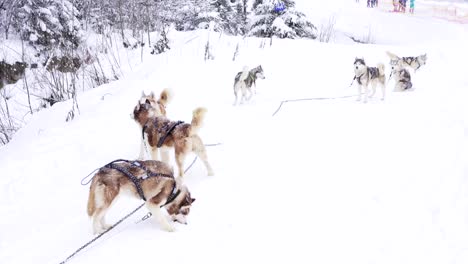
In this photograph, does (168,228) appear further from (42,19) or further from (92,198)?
(42,19)

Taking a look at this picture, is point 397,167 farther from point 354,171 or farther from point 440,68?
point 440,68

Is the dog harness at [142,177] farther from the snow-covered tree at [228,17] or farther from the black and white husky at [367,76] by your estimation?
the snow-covered tree at [228,17]

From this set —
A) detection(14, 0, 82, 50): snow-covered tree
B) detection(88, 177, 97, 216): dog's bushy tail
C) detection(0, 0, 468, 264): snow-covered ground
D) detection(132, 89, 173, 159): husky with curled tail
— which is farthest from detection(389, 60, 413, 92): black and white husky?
detection(14, 0, 82, 50): snow-covered tree

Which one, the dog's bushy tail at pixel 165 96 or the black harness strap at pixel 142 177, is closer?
the black harness strap at pixel 142 177

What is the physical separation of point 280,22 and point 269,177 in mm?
13942

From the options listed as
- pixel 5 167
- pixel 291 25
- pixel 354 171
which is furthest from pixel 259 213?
pixel 291 25

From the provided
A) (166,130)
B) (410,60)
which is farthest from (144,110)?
(410,60)

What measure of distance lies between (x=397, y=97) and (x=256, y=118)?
318 cm

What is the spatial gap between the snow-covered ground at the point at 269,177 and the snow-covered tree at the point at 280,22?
810 cm

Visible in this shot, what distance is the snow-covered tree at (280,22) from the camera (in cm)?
1772

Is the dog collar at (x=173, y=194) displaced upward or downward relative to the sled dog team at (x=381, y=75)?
downward

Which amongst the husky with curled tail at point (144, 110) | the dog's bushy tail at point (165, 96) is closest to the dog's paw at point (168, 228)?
the husky with curled tail at point (144, 110)

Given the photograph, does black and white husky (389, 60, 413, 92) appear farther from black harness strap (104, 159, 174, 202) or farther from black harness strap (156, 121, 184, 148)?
black harness strap (104, 159, 174, 202)

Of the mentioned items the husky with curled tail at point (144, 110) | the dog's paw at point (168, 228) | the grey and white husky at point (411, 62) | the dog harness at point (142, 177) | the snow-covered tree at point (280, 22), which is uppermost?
the snow-covered tree at point (280, 22)
